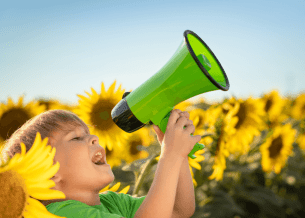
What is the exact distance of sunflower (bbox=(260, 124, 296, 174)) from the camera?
3020 mm

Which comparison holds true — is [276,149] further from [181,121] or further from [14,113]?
[14,113]

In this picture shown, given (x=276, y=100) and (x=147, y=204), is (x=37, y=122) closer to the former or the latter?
(x=147, y=204)

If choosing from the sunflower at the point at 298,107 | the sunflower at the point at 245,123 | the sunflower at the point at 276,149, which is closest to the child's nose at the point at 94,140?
the sunflower at the point at 245,123

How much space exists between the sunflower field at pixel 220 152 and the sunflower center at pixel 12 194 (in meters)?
0.91

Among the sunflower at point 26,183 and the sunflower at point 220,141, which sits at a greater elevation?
the sunflower at point 26,183

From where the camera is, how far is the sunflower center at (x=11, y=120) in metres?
2.22

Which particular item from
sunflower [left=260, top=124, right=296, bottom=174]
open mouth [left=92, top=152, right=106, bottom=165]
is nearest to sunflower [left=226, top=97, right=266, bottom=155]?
sunflower [left=260, top=124, right=296, bottom=174]

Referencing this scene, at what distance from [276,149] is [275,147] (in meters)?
0.03

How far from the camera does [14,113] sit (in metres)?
2.44

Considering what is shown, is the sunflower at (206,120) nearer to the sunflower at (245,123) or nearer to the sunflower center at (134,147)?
the sunflower at (245,123)

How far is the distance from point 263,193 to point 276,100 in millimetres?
1908

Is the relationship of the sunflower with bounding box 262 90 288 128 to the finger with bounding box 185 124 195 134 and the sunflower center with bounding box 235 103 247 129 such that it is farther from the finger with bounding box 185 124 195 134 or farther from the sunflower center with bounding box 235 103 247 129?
the finger with bounding box 185 124 195 134

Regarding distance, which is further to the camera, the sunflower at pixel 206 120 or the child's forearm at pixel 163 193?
the sunflower at pixel 206 120

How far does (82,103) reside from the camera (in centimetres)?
218
